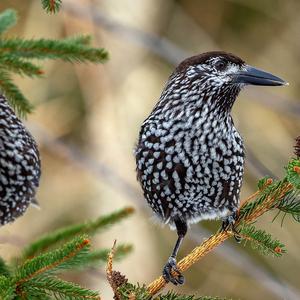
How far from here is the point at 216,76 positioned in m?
4.04

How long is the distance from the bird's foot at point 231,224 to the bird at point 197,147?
0.11 meters

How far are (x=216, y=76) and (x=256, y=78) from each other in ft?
1.08

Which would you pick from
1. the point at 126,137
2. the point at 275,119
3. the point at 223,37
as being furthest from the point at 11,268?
the point at 223,37

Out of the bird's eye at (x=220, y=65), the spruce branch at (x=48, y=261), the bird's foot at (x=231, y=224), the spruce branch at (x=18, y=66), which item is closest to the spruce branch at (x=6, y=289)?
the spruce branch at (x=48, y=261)

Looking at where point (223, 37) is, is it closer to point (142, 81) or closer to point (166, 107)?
point (142, 81)

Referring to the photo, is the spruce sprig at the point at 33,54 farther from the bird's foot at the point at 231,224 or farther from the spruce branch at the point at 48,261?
the spruce branch at the point at 48,261

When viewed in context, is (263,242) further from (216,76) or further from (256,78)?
(216,76)

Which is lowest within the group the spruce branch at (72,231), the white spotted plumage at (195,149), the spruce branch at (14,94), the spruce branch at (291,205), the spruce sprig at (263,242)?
the spruce sprig at (263,242)

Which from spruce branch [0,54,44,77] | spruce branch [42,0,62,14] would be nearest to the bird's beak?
spruce branch [0,54,44,77]

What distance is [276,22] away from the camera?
36.0 feet

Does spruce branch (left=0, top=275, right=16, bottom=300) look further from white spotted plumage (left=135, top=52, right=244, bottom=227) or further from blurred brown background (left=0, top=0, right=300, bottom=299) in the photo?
blurred brown background (left=0, top=0, right=300, bottom=299)

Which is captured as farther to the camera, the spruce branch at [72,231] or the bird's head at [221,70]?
the spruce branch at [72,231]

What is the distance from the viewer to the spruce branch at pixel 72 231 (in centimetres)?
407

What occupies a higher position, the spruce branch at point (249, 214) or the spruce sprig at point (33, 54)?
the spruce sprig at point (33, 54)
